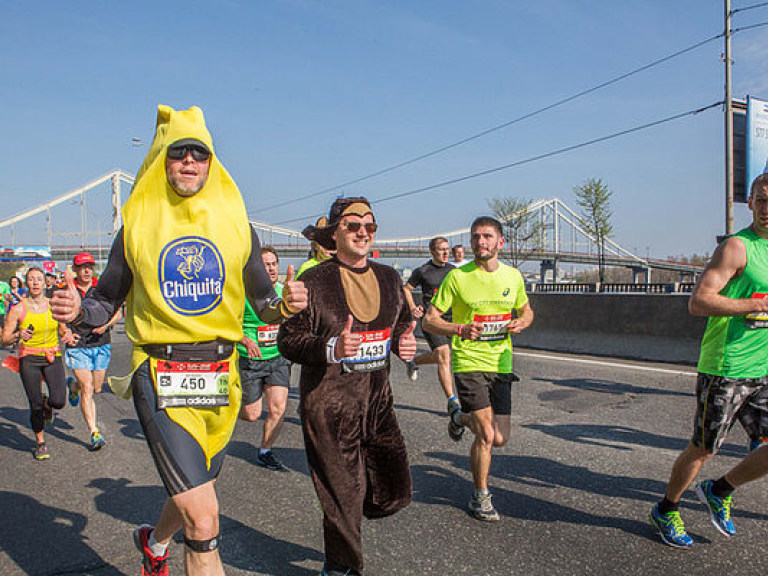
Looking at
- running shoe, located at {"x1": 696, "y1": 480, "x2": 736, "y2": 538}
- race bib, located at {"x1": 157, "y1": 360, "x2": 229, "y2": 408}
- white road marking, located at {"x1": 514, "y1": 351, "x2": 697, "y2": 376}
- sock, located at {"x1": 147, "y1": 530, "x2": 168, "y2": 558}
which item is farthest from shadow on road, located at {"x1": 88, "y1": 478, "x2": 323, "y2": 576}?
white road marking, located at {"x1": 514, "y1": 351, "x2": 697, "y2": 376}

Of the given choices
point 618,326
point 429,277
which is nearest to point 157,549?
point 429,277

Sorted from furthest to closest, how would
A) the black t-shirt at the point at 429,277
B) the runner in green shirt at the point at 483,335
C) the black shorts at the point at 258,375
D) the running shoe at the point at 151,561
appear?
1. the black t-shirt at the point at 429,277
2. the black shorts at the point at 258,375
3. the runner in green shirt at the point at 483,335
4. the running shoe at the point at 151,561

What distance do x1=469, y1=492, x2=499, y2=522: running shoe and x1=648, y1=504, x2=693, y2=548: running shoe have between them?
947 mm

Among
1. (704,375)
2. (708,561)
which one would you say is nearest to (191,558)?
(708,561)

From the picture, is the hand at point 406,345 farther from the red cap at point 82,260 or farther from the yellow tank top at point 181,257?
the red cap at point 82,260

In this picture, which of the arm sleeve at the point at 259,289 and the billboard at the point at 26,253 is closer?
the arm sleeve at the point at 259,289

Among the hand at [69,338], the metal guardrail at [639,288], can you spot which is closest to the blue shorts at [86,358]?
the hand at [69,338]

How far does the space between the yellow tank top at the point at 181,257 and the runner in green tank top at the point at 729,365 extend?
2.55 metres

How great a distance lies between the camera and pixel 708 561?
11.7 ft

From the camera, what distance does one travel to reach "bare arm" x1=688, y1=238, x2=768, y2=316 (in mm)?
3629

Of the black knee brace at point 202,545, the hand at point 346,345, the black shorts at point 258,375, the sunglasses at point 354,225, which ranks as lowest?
the black knee brace at point 202,545

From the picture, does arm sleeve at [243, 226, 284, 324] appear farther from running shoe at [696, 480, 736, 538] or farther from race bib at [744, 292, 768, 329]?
running shoe at [696, 480, 736, 538]

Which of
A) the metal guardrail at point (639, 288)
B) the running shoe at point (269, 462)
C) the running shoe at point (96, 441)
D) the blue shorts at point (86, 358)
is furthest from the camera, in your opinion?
the metal guardrail at point (639, 288)

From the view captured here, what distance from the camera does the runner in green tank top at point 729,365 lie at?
369 centimetres
